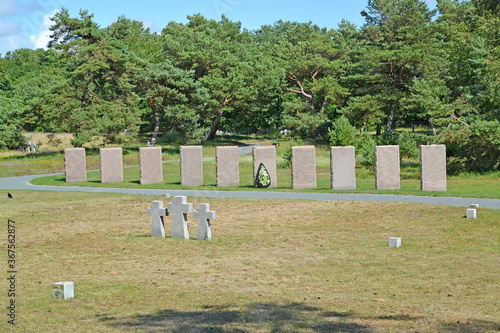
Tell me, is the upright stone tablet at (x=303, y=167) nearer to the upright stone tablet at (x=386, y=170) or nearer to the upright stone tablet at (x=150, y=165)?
the upright stone tablet at (x=386, y=170)

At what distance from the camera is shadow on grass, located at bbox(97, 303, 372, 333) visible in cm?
698

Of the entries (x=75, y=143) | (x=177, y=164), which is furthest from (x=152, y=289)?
(x=75, y=143)

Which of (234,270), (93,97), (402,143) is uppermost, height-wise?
(93,97)

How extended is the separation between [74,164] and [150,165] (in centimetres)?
491

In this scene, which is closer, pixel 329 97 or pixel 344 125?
pixel 344 125

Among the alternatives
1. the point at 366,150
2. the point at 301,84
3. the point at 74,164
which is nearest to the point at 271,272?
the point at 74,164

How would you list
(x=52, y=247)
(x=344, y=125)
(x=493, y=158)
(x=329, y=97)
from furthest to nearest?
(x=329, y=97) → (x=344, y=125) → (x=493, y=158) → (x=52, y=247)

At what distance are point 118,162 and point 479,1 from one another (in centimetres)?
2541

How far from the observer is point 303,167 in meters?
25.6

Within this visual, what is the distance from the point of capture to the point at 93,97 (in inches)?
1988

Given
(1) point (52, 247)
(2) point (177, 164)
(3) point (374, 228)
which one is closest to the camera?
(1) point (52, 247)

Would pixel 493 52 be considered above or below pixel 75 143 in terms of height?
above

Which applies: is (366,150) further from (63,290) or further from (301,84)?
(63,290)

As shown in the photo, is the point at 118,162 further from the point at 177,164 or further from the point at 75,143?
the point at 75,143
